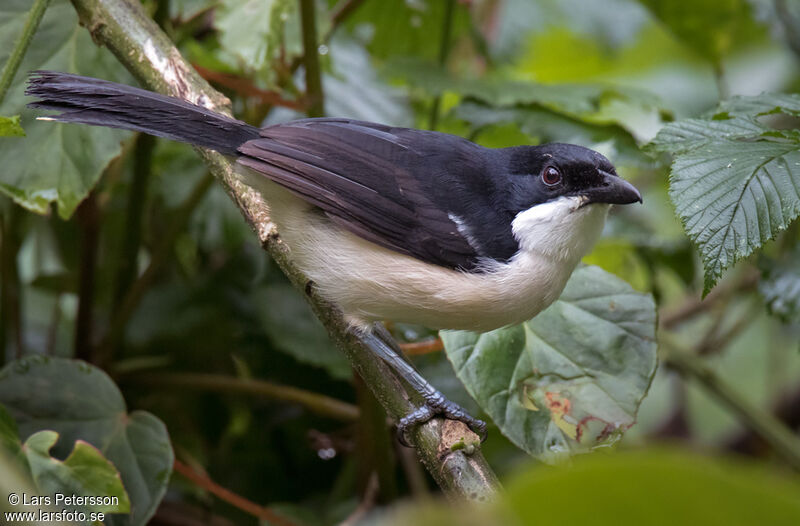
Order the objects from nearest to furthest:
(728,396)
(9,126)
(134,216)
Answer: (9,126)
(134,216)
(728,396)

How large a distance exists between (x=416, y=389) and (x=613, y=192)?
0.79 m

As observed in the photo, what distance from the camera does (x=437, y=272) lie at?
89.1 inches

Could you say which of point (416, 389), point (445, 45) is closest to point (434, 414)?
point (416, 389)

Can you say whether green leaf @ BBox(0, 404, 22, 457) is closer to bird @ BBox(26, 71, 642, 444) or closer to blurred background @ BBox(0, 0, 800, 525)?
blurred background @ BBox(0, 0, 800, 525)

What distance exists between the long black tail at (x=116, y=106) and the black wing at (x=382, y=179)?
17cm

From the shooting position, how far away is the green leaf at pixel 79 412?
2252 millimetres

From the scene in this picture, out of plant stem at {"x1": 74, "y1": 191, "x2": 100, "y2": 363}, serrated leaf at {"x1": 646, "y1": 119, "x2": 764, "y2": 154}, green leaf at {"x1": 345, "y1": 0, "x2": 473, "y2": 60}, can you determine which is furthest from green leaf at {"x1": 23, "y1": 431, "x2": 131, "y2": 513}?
green leaf at {"x1": 345, "y1": 0, "x2": 473, "y2": 60}

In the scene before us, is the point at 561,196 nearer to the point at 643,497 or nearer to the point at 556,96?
the point at 556,96

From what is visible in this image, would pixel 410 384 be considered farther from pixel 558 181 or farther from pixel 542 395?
pixel 558 181

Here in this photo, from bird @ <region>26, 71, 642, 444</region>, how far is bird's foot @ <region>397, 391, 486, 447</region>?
0.01 metres

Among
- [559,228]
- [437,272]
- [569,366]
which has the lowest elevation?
[569,366]

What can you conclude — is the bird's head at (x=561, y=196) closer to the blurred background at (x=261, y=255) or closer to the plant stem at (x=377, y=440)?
the blurred background at (x=261, y=255)

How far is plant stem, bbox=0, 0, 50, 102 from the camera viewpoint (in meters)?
1.93

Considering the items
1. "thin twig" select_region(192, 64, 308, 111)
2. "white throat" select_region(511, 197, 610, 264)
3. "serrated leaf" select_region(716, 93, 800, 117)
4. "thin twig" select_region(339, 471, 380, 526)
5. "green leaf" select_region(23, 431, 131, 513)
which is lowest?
"thin twig" select_region(339, 471, 380, 526)
